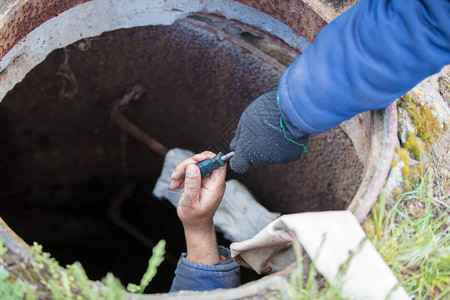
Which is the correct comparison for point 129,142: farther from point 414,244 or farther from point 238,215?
point 414,244

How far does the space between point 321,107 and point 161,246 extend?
0.54 meters

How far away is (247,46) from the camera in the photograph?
185 cm

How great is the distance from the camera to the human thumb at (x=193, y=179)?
4.37ft

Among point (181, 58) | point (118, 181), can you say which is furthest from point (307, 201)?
point (118, 181)

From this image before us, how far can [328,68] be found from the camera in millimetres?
1012

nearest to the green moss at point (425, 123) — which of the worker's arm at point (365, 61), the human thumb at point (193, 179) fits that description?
the worker's arm at point (365, 61)

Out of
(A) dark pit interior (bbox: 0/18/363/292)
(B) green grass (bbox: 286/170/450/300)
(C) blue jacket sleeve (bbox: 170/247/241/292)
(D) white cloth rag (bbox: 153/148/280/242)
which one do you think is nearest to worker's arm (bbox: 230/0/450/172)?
(B) green grass (bbox: 286/170/450/300)

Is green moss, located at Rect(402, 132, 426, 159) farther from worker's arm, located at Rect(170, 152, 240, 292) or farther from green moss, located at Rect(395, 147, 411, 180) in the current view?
worker's arm, located at Rect(170, 152, 240, 292)

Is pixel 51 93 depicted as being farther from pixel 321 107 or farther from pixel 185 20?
pixel 321 107

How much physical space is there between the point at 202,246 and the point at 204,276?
150 mm

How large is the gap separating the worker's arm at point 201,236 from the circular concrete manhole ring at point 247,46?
1.40ft

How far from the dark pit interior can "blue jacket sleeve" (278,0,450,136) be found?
2.12 feet

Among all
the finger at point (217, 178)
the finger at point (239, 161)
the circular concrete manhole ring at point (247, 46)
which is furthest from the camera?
the finger at point (217, 178)

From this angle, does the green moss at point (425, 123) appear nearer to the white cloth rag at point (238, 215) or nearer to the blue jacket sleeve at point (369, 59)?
the blue jacket sleeve at point (369, 59)
